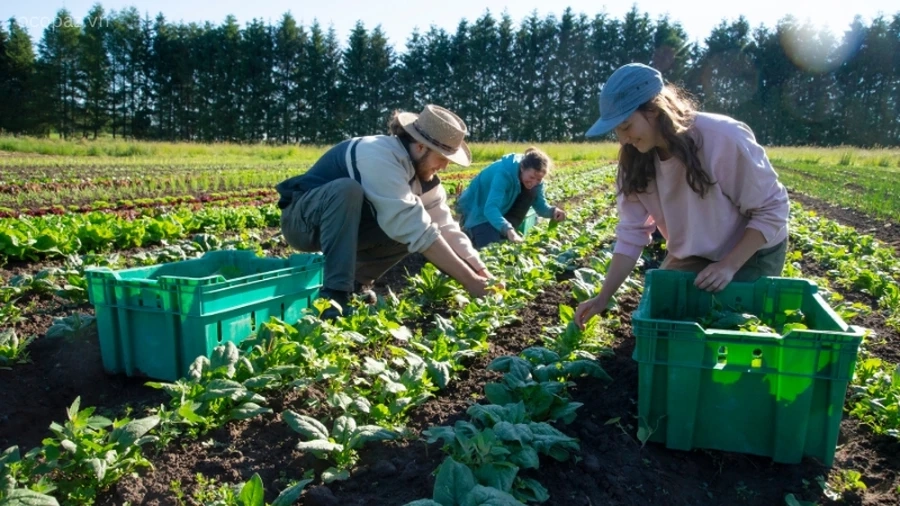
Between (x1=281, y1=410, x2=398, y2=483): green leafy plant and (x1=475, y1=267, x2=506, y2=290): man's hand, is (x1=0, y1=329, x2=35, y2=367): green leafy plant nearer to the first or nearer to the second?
(x1=281, y1=410, x2=398, y2=483): green leafy plant

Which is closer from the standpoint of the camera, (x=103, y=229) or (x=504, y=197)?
(x=103, y=229)

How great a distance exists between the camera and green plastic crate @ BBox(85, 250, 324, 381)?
9.59 feet

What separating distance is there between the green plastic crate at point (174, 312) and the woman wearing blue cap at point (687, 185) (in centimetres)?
156

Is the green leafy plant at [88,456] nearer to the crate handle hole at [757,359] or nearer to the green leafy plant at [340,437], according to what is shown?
the green leafy plant at [340,437]

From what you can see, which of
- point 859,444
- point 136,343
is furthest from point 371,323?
point 859,444

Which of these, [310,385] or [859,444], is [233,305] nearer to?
[310,385]

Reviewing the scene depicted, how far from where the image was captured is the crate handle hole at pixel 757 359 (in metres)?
2.25

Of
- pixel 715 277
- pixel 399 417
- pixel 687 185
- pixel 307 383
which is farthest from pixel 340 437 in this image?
pixel 687 185

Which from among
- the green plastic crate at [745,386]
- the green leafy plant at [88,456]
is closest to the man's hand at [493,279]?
the green plastic crate at [745,386]

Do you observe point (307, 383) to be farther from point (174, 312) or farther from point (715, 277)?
point (715, 277)

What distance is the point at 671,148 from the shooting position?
9.78ft

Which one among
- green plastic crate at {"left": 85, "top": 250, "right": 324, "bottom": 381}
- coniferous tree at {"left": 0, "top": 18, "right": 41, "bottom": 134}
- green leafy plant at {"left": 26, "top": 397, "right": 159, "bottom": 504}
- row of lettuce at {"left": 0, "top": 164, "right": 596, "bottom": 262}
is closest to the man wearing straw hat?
green plastic crate at {"left": 85, "top": 250, "right": 324, "bottom": 381}

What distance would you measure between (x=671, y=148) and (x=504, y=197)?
365 centimetres

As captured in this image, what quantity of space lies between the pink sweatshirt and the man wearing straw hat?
1.09 metres
